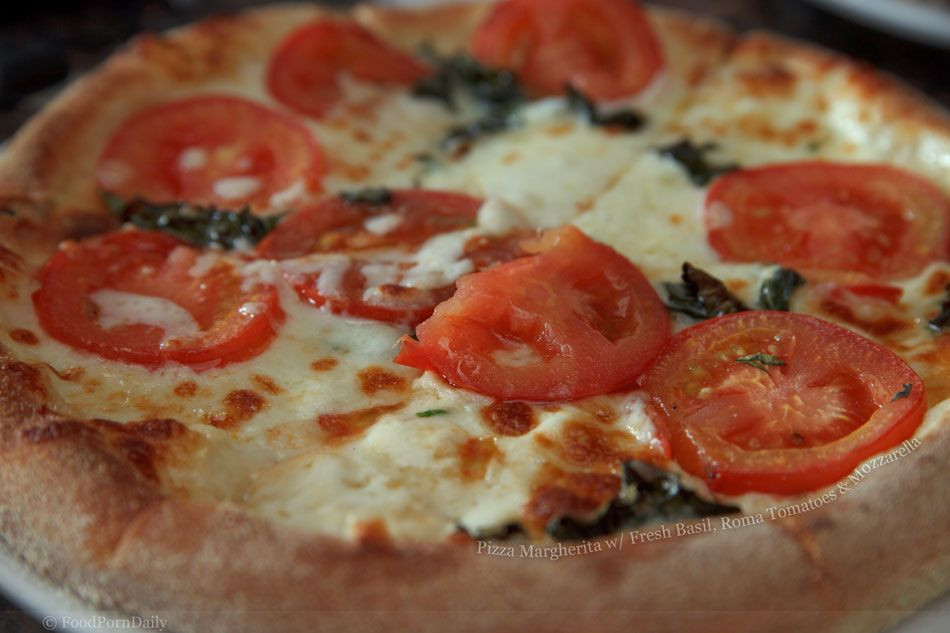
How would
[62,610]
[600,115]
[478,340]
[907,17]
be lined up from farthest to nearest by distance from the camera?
[907,17], [600,115], [478,340], [62,610]

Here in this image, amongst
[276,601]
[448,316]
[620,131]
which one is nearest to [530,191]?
[620,131]

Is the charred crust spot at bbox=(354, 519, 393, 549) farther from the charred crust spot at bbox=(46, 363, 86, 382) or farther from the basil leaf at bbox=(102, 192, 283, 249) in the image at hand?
the basil leaf at bbox=(102, 192, 283, 249)

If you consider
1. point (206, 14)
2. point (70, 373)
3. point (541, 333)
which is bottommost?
point (206, 14)

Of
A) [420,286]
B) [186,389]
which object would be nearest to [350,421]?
[186,389]

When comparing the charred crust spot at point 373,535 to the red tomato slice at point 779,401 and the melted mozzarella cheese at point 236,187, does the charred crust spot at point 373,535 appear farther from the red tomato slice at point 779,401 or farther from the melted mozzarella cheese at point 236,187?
the melted mozzarella cheese at point 236,187

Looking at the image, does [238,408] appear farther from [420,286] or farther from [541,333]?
[541,333]
